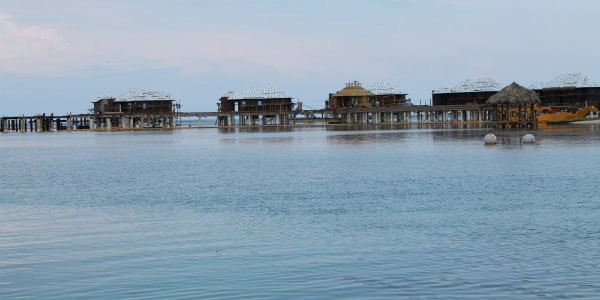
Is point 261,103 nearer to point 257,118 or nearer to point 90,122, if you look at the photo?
point 257,118

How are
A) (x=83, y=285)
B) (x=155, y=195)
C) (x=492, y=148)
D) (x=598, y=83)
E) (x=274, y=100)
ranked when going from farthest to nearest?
1. (x=274, y=100)
2. (x=598, y=83)
3. (x=492, y=148)
4. (x=155, y=195)
5. (x=83, y=285)

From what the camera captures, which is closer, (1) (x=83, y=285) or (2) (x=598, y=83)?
(1) (x=83, y=285)

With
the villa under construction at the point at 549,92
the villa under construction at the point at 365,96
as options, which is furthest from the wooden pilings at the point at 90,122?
the villa under construction at the point at 549,92

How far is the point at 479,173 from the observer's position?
1377 inches

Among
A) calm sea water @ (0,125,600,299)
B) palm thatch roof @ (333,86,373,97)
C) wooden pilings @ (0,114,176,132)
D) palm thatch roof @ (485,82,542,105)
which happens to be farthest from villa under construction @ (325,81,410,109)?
calm sea water @ (0,125,600,299)

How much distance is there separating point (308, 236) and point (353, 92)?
442ft

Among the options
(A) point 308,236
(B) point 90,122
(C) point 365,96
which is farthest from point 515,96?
(B) point 90,122

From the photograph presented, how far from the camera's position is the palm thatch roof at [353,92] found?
151 meters

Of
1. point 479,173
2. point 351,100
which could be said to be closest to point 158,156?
point 479,173

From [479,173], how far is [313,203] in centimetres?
1330

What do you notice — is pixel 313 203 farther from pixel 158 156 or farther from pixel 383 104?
pixel 383 104

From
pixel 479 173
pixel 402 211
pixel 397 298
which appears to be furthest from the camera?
pixel 479 173

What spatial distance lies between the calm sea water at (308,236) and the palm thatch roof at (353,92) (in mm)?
114399

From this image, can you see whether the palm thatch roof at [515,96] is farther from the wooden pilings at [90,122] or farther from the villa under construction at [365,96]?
the wooden pilings at [90,122]
